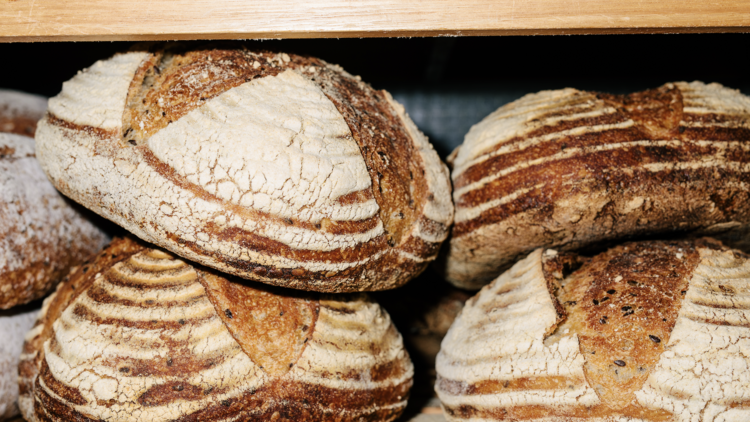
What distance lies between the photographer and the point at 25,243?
127 centimetres

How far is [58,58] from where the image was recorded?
2.27 metres

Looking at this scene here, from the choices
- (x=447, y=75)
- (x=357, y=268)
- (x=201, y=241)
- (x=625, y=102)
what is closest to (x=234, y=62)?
(x=201, y=241)

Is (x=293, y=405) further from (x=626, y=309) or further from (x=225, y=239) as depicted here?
(x=626, y=309)

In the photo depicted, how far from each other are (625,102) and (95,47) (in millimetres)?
2380

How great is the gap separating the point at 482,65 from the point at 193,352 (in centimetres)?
194

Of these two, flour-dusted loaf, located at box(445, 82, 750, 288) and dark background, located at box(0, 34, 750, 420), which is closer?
flour-dusted loaf, located at box(445, 82, 750, 288)

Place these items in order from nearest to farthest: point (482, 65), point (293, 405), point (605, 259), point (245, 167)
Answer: point (245, 167) < point (293, 405) < point (605, 259) < point (482, 65)

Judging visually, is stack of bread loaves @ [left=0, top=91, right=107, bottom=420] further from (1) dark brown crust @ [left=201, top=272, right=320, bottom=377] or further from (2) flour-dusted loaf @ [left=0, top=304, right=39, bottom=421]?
(1) dark brown crust @ [left=201, top=272, right=320, bottom=377]

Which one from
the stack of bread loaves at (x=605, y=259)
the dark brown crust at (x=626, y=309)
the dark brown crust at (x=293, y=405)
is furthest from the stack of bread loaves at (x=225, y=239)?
the dark brown crust at (x=626, y=309)

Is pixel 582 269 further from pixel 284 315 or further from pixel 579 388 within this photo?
pixel 284 315

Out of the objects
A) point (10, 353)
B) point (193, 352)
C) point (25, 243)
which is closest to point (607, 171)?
point (193, 352)

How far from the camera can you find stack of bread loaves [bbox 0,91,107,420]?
4.09 feet

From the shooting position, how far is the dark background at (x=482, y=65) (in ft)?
7.24

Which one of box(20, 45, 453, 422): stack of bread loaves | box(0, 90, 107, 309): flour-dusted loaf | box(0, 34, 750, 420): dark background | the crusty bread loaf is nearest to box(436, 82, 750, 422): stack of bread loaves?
box(20, 45, 453, 422): stack of bread loaves
